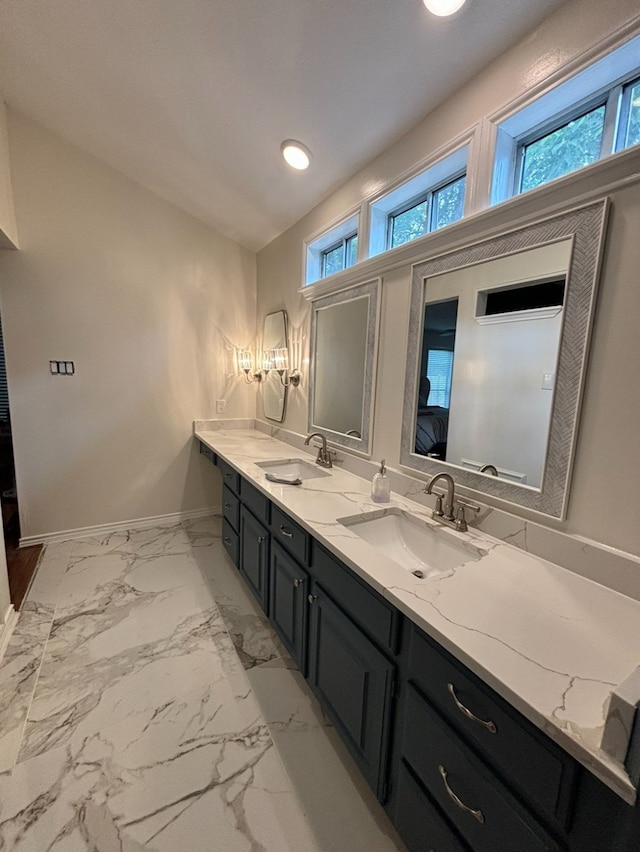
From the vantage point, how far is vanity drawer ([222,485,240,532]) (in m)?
2.34

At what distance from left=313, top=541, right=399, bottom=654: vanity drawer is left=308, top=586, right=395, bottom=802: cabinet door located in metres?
0.04

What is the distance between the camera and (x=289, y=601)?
5.46ft

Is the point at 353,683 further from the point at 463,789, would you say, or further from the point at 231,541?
the point at 231,541

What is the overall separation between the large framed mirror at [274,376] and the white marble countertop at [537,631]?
1.74 m

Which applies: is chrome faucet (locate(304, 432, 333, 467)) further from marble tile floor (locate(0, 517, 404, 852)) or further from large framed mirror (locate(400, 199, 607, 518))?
marble tile floor (locate(0, 517, 404, 852))

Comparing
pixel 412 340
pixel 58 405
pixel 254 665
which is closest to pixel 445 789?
pixel 254 665

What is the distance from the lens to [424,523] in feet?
4.79

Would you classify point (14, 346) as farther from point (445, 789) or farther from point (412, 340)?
point (445, 789)

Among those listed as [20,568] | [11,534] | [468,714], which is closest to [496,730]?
[468,714]

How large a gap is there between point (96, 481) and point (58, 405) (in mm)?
667

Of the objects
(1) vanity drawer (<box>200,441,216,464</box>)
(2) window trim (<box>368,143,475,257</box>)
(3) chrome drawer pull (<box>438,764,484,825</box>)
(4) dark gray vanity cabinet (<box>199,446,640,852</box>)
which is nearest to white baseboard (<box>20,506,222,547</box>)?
(1) vanity drawer (<box>200,441,216,464</box>)

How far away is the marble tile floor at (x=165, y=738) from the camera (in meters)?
1.14

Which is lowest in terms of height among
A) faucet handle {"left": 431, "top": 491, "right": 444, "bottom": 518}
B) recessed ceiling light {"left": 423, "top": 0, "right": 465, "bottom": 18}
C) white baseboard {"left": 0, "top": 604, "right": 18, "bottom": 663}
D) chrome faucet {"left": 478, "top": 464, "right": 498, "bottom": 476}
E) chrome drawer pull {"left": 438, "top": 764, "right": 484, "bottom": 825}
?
white baseboard {"left": 0, "top": 604, "right": 18, "bottom": 663}

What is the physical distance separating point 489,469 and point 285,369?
186 cm
